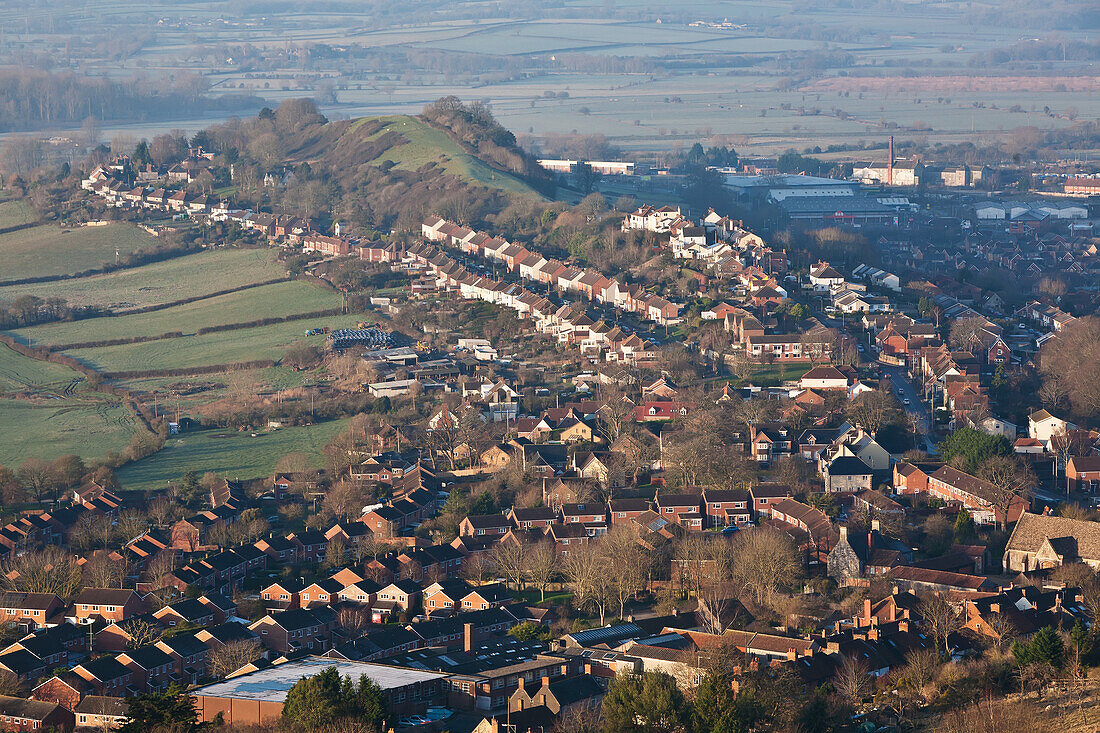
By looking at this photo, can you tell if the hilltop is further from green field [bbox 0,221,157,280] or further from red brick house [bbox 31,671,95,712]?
red brick house [bbox 31,671,95,712]

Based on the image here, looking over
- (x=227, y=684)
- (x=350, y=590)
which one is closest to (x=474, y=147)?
(x=350, y=590)

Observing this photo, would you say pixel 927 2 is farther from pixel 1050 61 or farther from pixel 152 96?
pixel 152 96

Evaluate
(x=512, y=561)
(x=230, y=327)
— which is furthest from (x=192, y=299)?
(x=512, y=561)

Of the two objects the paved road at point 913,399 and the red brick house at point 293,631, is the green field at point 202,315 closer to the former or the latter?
the paved road at point 913,399

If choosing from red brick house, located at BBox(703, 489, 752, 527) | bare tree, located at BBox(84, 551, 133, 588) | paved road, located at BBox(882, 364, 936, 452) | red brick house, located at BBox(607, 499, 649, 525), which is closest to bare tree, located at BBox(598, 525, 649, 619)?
red brick house, located at BBox(607, 499, 649, 525)

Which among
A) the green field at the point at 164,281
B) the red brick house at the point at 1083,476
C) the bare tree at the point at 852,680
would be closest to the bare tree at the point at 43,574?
the bare tree at the point at 852,680

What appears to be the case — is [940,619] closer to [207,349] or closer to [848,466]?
[848,466]
